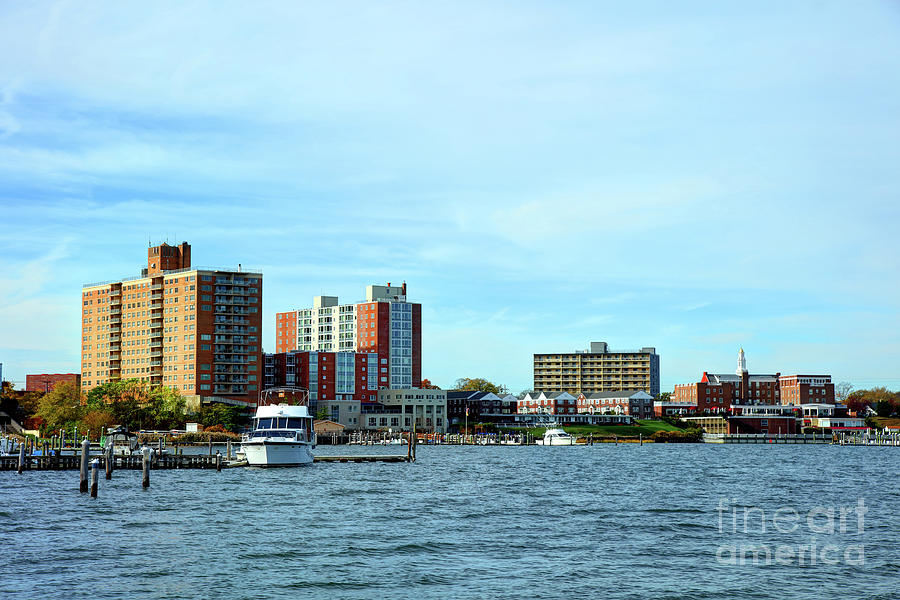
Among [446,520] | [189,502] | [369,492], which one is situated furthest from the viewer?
[369,492]

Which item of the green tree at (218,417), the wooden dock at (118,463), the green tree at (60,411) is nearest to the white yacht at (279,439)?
the wooden dock at (118,463)

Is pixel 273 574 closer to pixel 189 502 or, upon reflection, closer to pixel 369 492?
pixel 189 502

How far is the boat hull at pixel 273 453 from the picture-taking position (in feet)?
305

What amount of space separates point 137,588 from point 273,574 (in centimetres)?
566

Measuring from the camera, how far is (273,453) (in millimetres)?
93500

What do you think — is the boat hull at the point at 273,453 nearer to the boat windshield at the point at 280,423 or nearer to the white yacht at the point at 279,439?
the white yacht at the point at 279,439

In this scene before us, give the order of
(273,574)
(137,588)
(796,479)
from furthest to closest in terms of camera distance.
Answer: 1. (796,479)
2. (273,574)
3. (137,588)

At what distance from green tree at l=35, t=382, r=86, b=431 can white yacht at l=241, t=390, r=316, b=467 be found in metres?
74.3

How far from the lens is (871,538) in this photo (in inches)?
1896

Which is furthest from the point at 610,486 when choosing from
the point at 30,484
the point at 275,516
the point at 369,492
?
the point at 30,484

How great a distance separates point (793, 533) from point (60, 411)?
146612 mm

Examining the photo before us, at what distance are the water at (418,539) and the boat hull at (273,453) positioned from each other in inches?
248

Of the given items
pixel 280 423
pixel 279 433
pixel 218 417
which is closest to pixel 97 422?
pixel 218 417

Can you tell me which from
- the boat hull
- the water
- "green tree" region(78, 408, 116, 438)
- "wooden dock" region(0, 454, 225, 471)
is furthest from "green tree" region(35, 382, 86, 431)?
the water
